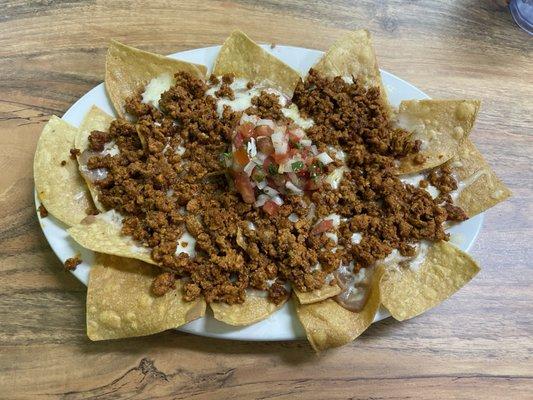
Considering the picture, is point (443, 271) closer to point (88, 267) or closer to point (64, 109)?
point (88, 267)

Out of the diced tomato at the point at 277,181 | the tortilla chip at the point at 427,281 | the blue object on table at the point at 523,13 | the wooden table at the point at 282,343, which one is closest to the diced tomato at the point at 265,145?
the diced tomato at the point at 277,181

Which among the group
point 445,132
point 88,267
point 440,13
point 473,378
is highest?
point 440,13

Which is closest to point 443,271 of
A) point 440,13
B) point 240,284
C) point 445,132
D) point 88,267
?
point 445,132

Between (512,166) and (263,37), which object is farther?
(263,37)

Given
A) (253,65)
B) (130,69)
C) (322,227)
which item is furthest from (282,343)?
(130,69)

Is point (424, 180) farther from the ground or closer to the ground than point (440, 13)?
closer to the ground

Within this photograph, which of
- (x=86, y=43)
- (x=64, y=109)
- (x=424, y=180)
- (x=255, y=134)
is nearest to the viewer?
(x=255, y=134)

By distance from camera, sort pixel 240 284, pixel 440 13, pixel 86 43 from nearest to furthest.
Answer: pixel 240 284 → pixel 86 43 → pixel 440 13

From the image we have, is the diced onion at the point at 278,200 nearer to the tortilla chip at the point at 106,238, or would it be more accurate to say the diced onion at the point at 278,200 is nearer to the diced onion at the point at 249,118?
the diced onion at the point at 249,118

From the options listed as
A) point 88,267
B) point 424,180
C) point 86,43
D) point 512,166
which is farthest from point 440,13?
point 88,267

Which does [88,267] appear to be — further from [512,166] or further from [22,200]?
[512,166]
